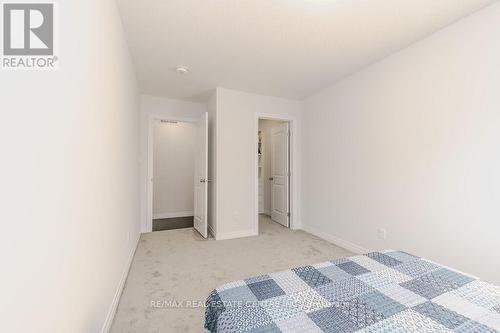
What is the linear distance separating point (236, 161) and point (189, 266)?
175 cm

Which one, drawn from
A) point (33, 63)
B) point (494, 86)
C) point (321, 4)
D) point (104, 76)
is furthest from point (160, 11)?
point (494, 86)

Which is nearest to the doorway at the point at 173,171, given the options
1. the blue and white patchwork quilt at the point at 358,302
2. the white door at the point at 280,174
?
the white door at the point at 280,174

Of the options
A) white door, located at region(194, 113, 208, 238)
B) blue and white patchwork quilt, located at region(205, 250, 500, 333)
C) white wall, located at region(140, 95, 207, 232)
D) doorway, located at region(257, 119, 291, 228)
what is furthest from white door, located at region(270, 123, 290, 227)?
blue and white patchwork quilt, located at region(205, 250, 500, 333)

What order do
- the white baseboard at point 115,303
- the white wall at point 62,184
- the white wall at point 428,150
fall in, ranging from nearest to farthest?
the white wall at point 62,184
the white baseboard at point 115,303
the white wall at point 428,150

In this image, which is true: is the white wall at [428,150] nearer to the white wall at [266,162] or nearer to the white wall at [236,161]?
the white wall at [236,161]

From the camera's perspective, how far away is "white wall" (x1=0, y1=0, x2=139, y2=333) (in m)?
0.59

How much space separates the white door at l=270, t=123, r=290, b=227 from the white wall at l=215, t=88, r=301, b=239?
0.78 meters

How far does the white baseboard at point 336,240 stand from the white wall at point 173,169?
297 cm

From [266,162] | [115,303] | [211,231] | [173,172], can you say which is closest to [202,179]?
[211,231]

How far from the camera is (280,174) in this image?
14.9 feet

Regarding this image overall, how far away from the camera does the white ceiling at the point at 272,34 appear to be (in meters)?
1.83

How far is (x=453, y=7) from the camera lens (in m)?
1.84

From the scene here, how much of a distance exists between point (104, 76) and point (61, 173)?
0.93m

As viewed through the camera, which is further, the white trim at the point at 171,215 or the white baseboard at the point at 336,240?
the white trim at the point at 171,215
